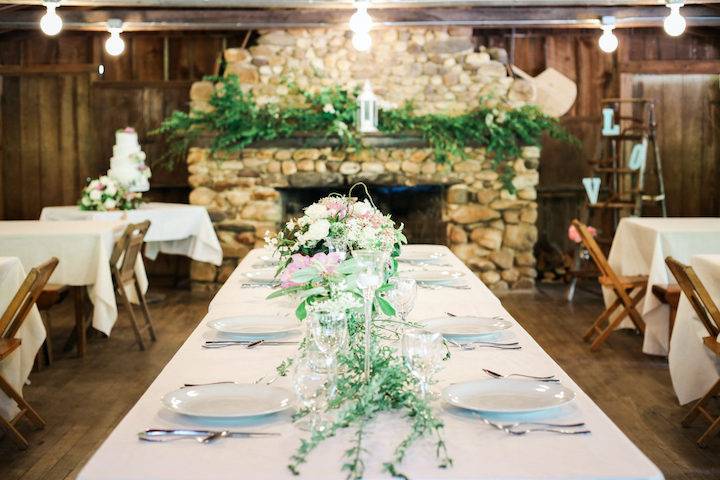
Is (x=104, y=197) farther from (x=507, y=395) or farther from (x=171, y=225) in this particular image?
(x=507, y=395)

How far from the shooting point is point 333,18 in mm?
8078

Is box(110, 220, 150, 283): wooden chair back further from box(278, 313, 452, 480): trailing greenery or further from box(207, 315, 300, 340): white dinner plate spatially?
box(278, 313, 452, 480): trailing greenery

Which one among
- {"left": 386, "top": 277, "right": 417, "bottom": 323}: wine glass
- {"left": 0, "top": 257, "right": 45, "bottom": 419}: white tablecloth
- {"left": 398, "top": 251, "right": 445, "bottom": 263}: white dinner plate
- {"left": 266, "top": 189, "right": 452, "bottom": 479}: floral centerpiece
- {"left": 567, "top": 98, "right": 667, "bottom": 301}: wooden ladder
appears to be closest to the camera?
{"left": 266, "top": 189, "right": 452, "bottom": 479}: floral centerpiece

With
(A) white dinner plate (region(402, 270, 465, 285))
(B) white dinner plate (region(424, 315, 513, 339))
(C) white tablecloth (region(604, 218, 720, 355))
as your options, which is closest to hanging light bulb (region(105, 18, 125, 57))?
(A) white dinner plate (region(402, 270, 465, 285))

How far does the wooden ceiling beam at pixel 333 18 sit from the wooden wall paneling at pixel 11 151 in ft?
5.27

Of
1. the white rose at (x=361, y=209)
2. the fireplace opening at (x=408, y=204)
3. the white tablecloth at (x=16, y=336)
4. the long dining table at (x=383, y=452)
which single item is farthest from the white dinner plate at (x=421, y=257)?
the fireplace opening at (x=408, y=204)

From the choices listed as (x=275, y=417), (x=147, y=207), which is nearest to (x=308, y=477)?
(x=275, y=417)

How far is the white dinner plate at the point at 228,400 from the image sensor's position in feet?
6.78

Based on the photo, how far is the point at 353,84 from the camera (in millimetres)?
8688

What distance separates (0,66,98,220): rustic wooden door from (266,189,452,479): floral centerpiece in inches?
258

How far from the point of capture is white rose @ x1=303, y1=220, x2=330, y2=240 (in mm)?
3088

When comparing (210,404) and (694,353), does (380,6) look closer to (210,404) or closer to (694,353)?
(694,353)

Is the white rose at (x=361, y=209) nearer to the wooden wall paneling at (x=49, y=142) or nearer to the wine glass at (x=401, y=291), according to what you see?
the wine glass at (x=401, y=291)

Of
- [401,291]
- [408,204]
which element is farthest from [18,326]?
[408,204]
